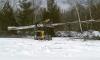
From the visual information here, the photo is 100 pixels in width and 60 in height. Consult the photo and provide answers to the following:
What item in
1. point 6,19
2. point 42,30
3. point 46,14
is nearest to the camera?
point 42,30

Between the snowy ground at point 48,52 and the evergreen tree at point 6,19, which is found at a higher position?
the evergreen tree at point 6,19

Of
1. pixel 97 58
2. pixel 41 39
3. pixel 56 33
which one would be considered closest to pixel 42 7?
pixel 56 33

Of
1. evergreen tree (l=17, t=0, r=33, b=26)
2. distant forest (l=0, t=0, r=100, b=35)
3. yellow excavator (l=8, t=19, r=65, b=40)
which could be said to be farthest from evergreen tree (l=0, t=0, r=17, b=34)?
yellow excavator (l=8, t=19, r=65, b=40)

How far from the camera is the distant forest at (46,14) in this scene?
14.7m

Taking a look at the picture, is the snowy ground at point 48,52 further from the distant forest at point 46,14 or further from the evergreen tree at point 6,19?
the evergreen tree at point 6,19

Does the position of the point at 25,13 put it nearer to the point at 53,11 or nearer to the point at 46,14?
the point at 46,14

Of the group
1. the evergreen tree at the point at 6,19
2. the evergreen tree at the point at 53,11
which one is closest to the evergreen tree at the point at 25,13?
the evergreen tree at the point at 6,19

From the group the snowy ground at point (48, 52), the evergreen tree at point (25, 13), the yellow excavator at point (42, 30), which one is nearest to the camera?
the snowy ground at point (48, 52)

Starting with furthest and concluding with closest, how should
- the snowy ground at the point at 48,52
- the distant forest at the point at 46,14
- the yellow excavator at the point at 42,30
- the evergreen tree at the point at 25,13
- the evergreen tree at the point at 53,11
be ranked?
the evergreen tree at the point at 25,13
the evergreen tree at the point at 53,11
the distant forest at the point at 46,14
the yellow excavator at the point at 42,30
the snowy ground at the point at 48,52

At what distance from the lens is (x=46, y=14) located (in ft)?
50.6

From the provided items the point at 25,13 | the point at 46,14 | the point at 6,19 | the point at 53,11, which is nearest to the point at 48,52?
the point at 46,14

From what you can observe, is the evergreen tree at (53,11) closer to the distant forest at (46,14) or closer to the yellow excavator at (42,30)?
the distant forest at (46,14)

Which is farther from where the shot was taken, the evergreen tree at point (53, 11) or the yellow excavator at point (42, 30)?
the evergreen tree at point (53, 11)

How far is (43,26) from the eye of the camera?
1166 cm
